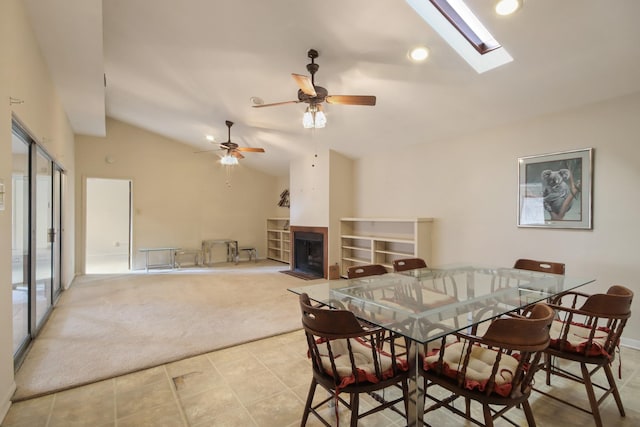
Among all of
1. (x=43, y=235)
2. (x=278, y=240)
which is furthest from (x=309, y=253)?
(x=43, y=235)

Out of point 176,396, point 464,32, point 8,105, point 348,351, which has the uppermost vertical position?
point 464,32

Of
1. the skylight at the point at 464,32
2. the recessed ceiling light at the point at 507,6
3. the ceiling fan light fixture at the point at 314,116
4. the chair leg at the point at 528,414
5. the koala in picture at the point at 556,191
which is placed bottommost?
the chair leg at the point at 528,414

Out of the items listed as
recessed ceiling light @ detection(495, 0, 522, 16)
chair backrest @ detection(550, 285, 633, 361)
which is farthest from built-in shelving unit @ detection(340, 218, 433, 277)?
recessed ceiling light @ detection(495, 0, 522, 16)

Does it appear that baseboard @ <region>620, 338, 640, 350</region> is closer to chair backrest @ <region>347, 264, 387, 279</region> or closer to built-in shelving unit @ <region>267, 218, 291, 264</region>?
chair backrest @ <region>347, 264, 387, 279</region>

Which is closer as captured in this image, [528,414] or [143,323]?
[528,414]

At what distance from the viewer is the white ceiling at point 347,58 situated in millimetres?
2357

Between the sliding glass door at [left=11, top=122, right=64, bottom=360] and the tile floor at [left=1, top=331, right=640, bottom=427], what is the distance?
3.11 feet

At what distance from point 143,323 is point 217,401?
6.24ft

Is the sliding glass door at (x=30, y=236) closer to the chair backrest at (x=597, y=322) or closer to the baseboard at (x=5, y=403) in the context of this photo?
the baseboard at (x=5, y=403)

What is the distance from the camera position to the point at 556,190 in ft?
10.7

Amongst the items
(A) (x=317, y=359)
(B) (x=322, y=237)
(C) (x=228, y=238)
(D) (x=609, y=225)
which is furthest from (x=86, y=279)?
(D) (x=609, y=225)

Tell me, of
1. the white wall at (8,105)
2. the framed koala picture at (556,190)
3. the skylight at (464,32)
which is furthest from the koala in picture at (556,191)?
the white wall at (8,105)

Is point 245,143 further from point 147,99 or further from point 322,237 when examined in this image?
point 322,237

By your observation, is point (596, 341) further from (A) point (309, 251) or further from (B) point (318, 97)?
(A) point (309, 251)
